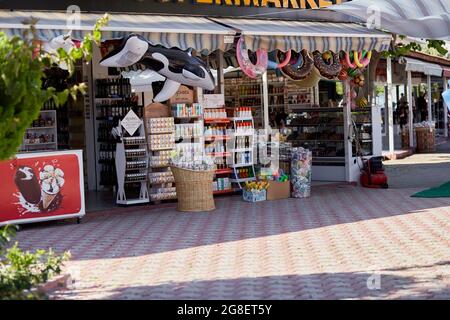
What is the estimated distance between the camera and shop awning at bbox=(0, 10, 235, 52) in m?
12.6

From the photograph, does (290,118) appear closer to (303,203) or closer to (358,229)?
(303,203)

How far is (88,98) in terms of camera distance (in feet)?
59.0

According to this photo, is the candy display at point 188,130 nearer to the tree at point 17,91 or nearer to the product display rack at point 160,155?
the product display rack at point 160,155

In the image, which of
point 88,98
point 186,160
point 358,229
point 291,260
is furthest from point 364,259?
point 88,98

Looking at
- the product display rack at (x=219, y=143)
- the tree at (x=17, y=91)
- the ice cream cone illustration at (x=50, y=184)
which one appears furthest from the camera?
the product display rack at (x=219, y=143)

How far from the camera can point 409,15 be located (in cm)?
1427

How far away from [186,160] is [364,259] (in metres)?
5.65

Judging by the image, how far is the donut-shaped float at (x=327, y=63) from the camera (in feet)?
57.4

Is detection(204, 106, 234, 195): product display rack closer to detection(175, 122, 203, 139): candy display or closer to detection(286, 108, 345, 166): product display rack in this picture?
detection(175, 122, 203, 139): candy display

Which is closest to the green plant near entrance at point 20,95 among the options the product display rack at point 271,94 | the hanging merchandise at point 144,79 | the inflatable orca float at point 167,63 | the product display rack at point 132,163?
the inflatable orca float at point 167,63

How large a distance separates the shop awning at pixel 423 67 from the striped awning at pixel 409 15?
13.3 m

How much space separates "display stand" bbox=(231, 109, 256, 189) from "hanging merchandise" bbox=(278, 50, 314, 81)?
1284 millimetres

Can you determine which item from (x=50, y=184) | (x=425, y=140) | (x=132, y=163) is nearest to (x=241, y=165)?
(x=132, y=163)

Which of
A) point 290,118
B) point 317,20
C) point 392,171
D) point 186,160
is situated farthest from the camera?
point 392,171
